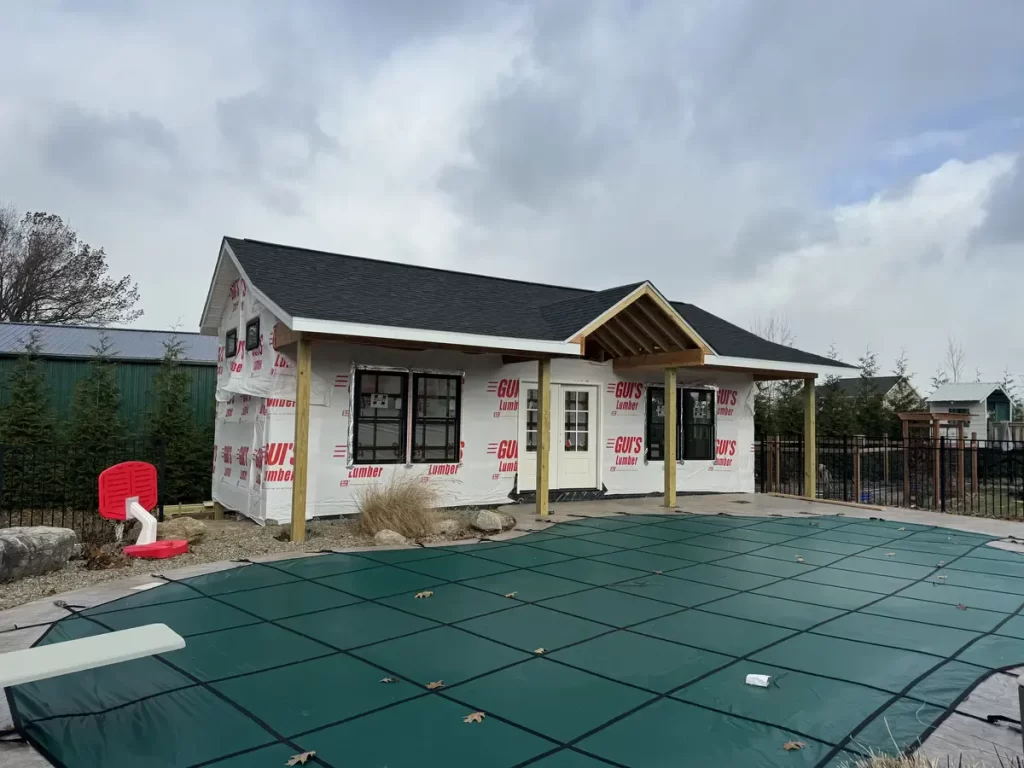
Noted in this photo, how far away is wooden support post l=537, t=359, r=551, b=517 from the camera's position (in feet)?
30.2

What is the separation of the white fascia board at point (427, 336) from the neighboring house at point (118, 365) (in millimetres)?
7365

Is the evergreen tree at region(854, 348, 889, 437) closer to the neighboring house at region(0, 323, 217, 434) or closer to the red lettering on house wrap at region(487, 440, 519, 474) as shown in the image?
the red lettering on house wrap at region(487, 440, 519, 474)

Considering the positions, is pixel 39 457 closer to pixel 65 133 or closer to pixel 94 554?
pixel 94 554

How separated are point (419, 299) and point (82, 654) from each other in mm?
6493

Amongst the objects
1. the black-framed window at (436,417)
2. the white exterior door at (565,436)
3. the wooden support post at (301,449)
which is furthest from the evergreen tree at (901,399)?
the wooden support post at (301,449)

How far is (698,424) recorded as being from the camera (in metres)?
12.1

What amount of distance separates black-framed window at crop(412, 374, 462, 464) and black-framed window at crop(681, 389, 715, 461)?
15.3 ft

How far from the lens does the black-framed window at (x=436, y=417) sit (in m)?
9.22

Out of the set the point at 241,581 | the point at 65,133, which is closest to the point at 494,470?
the point at 241,581

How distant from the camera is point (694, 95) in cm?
1187

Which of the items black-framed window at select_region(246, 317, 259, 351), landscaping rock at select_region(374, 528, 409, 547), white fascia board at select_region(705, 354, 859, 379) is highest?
black-framed window at select_region(246, 317, 259, 351)

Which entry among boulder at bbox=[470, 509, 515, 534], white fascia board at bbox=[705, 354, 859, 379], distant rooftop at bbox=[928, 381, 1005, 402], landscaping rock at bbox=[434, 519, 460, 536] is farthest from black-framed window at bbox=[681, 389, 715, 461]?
distant rooftop at bbox=[928, 381, 1005, 402]

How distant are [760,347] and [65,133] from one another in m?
16.7

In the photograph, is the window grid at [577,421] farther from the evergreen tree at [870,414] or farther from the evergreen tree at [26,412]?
the evergreen tree at [870,414]
